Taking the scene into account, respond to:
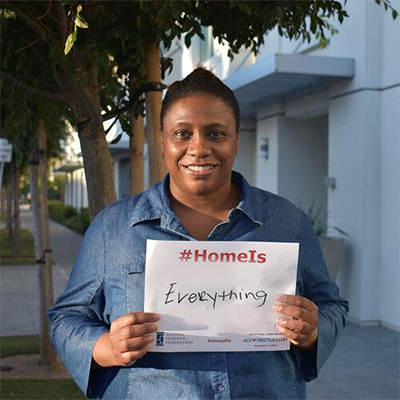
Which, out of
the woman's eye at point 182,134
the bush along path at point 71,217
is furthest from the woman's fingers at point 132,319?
the bush along path at point 71,217

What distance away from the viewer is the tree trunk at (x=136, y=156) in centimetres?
505

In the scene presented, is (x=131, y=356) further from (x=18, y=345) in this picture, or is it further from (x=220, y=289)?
(x=18, y=345)

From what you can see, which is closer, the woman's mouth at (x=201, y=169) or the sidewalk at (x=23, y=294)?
the woman's mouth at (x=201, y=169)

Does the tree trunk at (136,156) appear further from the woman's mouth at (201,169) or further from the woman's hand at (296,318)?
the woman's hand at (296,318)

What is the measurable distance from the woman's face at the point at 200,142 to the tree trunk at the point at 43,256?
221 inches

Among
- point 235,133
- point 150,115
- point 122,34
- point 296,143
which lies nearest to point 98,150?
point 150,115

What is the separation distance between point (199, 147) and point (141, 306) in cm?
46

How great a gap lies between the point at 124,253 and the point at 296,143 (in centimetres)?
1033

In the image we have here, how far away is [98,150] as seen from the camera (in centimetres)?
455

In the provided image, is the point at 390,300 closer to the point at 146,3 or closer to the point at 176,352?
the point at 146,3

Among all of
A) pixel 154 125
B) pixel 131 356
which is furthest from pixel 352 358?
pixel 131 356

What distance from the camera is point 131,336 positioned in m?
1.90

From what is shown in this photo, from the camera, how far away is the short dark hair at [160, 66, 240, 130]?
2125 mm

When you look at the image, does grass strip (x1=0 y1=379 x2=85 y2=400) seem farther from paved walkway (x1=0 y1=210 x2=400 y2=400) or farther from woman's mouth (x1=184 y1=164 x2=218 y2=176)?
woman's mouth (x1=184 y1=164 x2=218 y2=176)
